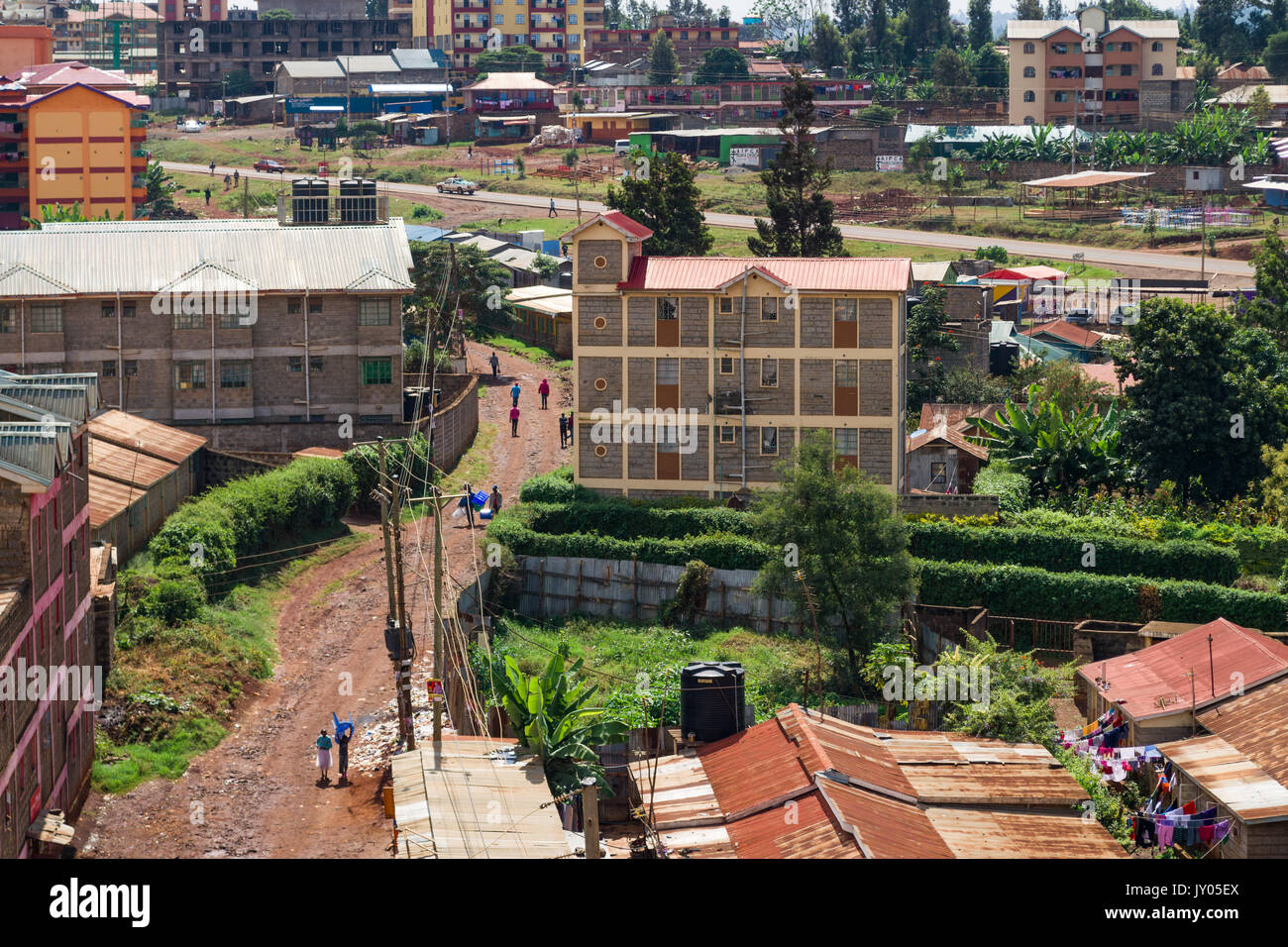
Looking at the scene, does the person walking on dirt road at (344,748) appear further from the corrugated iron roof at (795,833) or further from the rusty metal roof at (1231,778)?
the rusty metal roof at (1231,778)

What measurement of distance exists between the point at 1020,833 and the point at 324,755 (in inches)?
531

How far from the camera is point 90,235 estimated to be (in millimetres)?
58062

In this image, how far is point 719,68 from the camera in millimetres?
159500

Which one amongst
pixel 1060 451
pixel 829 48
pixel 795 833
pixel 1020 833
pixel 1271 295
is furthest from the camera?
pixel 829 48

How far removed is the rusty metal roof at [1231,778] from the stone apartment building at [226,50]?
144047mm

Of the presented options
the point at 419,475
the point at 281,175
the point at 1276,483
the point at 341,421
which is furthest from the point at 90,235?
the point at 281,175

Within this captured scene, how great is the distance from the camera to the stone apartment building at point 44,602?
25.1 meters

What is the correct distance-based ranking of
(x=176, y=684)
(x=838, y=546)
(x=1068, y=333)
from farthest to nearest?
(x=1068, y=333), (x=838, y=546), (x=176, y=684)

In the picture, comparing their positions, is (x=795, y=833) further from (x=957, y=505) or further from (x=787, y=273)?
(x=787, y=273)

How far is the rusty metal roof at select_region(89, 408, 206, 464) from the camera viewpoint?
4644 centimetres

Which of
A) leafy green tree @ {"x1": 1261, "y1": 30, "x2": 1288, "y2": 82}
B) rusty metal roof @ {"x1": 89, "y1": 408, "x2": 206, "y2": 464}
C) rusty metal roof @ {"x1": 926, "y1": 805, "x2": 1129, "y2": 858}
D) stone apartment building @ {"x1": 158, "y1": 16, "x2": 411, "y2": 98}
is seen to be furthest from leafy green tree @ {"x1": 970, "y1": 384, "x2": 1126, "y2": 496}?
stone apartment building @ {"x1": 158, "y1": 16, "x2": 411, "y2": 98}

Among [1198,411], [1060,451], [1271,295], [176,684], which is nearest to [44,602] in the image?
[176,684]

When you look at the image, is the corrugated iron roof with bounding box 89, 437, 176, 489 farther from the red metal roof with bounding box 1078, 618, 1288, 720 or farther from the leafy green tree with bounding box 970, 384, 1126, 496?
the leafy green tree with bounding box 970, 384, 1126, 496

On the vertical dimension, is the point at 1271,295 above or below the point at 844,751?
above
